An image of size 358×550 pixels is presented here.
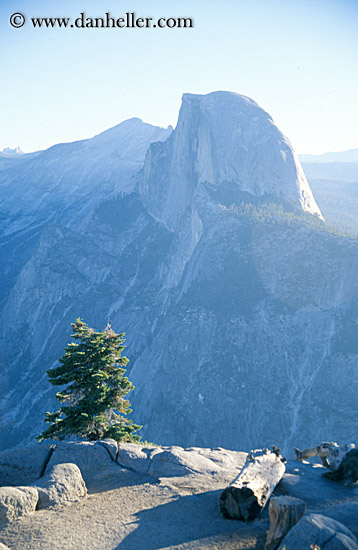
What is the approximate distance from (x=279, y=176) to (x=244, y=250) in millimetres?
43372

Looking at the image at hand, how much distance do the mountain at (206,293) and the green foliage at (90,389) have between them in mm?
53903

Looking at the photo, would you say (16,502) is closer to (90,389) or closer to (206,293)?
(90,389)

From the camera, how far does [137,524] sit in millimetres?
12508

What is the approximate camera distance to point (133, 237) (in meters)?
148

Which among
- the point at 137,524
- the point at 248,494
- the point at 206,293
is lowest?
the point at 206,293

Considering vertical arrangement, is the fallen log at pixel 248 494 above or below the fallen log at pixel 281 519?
below

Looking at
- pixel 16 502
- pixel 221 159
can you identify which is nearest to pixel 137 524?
pixel 16 502

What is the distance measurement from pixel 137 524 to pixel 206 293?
83.8 metres

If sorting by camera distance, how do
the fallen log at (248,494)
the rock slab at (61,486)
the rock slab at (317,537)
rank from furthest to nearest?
1. the rock slab at (61,486)
2. the fallen log at (248,494)
3. the rock slab at (317,537)

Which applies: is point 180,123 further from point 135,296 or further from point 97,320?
point 97,320

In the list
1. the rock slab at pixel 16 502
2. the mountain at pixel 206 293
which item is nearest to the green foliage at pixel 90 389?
the rock slab at pixel 16 502

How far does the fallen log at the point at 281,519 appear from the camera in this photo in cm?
1056

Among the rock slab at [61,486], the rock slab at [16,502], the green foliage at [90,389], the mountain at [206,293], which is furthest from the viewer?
the mountain at [206,293]

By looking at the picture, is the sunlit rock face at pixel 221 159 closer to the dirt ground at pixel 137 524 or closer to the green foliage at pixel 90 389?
the green foliage at pixel 90 389
